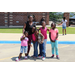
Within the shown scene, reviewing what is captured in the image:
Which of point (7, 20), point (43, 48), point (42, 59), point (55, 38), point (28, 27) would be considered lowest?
point (42, 59)

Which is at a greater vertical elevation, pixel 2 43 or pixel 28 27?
pixel 28 27

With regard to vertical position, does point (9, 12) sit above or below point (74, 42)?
above

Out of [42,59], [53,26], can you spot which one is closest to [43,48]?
[42,59]

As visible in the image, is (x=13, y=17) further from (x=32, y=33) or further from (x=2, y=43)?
(x=32, y=33)

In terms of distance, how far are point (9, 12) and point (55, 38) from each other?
841 inches

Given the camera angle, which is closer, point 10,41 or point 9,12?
point 10,41

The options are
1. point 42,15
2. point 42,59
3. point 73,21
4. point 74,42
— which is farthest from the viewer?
point 42,15

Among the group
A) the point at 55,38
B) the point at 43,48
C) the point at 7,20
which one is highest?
the point at 7,20

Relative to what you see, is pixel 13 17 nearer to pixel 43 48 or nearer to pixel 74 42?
pixel 74 42

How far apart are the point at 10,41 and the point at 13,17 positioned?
17.2 meters

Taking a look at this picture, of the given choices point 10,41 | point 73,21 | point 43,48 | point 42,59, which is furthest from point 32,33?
point 73,21

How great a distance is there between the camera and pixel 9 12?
82.4ft

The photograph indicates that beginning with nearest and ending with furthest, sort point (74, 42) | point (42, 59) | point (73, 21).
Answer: point (42, 59)
point (74, 42)
point (73, 21)

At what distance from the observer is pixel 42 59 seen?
5109 millimetres
